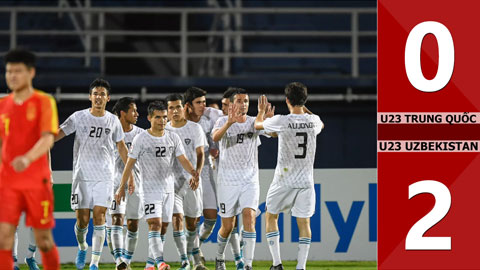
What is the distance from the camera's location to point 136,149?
10.2 metres

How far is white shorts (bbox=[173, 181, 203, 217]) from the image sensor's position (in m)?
10.8

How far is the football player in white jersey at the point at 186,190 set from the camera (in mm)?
10602

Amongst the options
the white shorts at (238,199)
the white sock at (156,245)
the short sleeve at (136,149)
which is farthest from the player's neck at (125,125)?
the white shorts at (238,199)

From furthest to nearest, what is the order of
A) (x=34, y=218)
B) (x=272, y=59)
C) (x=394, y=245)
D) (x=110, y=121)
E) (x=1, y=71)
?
(x=272, y=59), (x=1, y=71), (x=110, y=121), (x=34, y=218), (x=394, y=245)

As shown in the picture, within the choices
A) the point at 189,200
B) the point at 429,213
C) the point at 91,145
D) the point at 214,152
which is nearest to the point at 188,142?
the point at 214,152

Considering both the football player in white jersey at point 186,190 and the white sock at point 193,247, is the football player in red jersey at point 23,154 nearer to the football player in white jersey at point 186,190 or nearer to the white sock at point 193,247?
the football player in white jersey at point 186,190

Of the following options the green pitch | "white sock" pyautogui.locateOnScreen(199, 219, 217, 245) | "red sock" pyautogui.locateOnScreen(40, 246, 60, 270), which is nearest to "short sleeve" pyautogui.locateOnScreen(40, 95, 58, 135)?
"red sock" pyautogui.locateOnScreen(40, 246, 60, 270)

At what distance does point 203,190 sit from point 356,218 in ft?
9.32

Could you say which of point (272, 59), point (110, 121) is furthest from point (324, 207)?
point (272, 59)

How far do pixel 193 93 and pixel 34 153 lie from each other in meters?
Answer: 4.60

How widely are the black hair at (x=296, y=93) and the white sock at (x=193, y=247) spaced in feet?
7.11

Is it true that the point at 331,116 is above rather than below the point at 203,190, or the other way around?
above

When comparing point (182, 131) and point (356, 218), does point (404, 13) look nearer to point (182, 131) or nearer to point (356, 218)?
point (182, 131)

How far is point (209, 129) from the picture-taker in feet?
36.7
